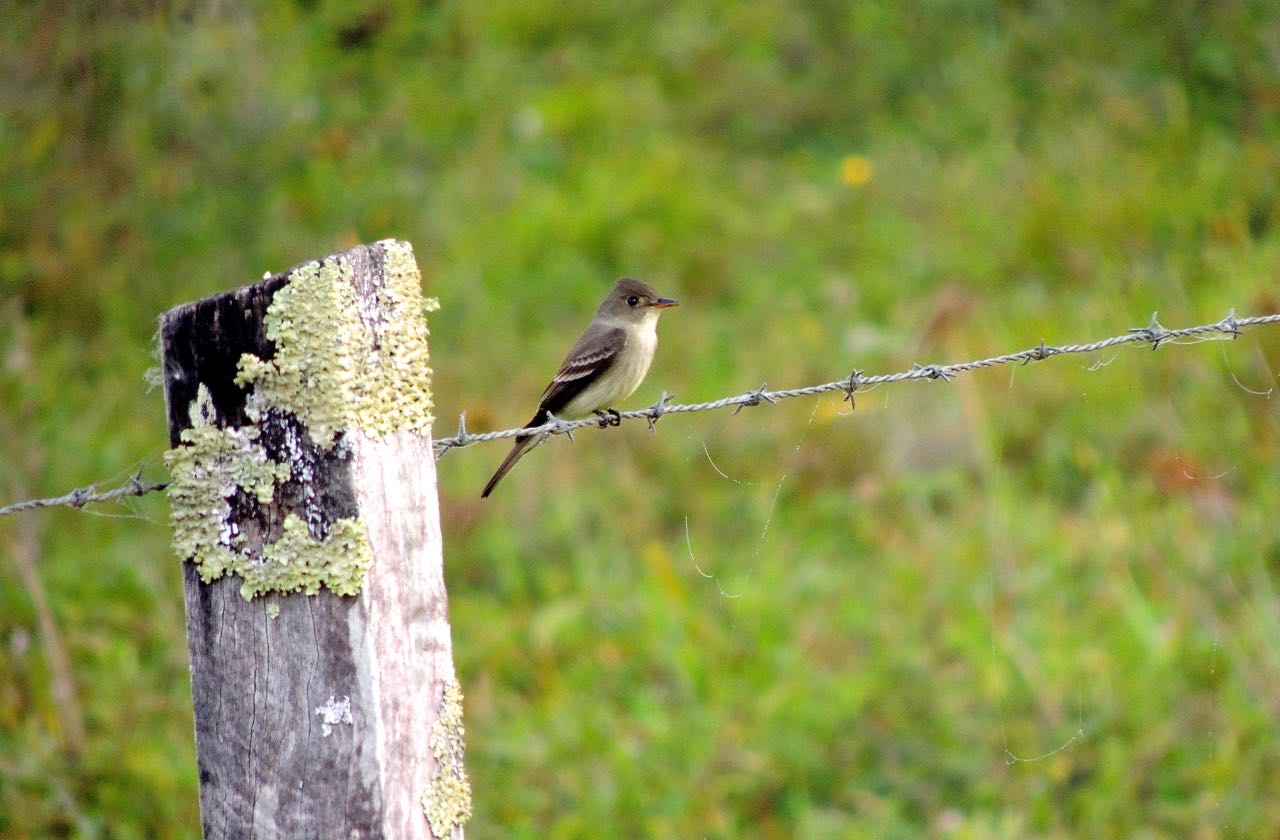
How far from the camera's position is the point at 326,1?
6.12 m

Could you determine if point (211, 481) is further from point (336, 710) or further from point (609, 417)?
point (609, 417)

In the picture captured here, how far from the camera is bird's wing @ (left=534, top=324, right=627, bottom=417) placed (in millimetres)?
5121

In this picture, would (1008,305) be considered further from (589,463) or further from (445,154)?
(445,154)

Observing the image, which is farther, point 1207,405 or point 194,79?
point 1207,405

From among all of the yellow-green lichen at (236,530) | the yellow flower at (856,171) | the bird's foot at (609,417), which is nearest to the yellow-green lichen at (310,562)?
the yellow-green lichen at (236,530)

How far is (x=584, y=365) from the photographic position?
5.13 metres

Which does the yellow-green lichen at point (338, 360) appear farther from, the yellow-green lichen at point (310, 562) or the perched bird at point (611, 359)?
the perched bird at point (611, 359)

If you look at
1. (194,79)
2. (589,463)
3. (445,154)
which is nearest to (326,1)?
(194,79)

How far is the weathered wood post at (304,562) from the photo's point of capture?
2275mm

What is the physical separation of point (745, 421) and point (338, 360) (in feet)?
18.0

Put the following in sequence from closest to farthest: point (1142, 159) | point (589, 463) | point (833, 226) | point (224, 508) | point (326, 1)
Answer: point (224, 508), point (326, 1), point (589, 463), point (1142, 159), point (833, 226)

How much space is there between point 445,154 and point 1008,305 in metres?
4.04

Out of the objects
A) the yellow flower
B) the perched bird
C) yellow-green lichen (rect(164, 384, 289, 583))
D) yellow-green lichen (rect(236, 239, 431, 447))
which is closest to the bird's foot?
the perched bird

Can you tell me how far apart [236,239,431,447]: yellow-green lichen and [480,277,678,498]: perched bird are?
8.48 feet
